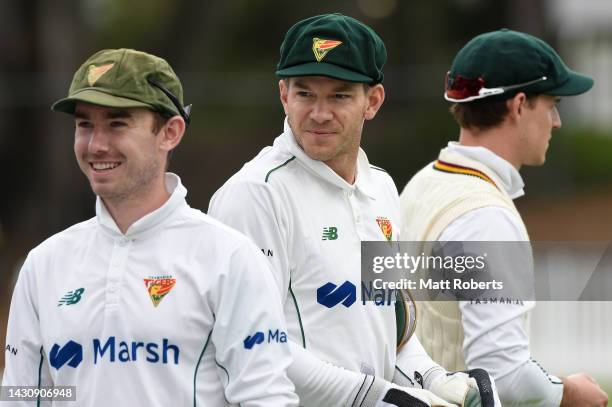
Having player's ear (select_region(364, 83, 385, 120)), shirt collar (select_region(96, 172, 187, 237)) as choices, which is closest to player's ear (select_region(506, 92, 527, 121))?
player's ear (select_region(364, 83, 385, 120))

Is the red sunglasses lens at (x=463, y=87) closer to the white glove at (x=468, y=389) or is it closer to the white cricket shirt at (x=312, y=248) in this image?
the white cricket shirt at (x=312, y=248)

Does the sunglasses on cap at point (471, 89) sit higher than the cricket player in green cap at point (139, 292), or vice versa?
the sunglasses on cap at point (471, 89)

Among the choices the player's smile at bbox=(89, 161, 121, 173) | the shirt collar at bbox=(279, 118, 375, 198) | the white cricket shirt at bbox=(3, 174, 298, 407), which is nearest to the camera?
the white cricket shirt at bbox=(3, 174, 298, 407)

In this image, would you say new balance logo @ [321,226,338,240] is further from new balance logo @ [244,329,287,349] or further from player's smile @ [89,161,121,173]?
player's smile @ [89,161,121,173]

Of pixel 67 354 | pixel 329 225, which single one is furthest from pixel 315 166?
pixel 67 354

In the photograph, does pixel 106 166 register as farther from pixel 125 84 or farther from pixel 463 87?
pixel 463 87

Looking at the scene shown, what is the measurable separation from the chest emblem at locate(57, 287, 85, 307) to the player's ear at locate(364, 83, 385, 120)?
48.1 inches

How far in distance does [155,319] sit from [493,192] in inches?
65.1

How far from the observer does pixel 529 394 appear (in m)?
4.46

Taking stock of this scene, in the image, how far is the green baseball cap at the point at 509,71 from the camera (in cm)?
488

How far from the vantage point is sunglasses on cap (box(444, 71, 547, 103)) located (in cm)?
487

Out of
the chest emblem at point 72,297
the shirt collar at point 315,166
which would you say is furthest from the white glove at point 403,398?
the chest emblem at point 72,297

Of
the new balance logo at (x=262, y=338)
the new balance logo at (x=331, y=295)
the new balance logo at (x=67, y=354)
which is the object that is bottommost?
the new balance logo at (x=67, y=354)

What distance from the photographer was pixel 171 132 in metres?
3.74
